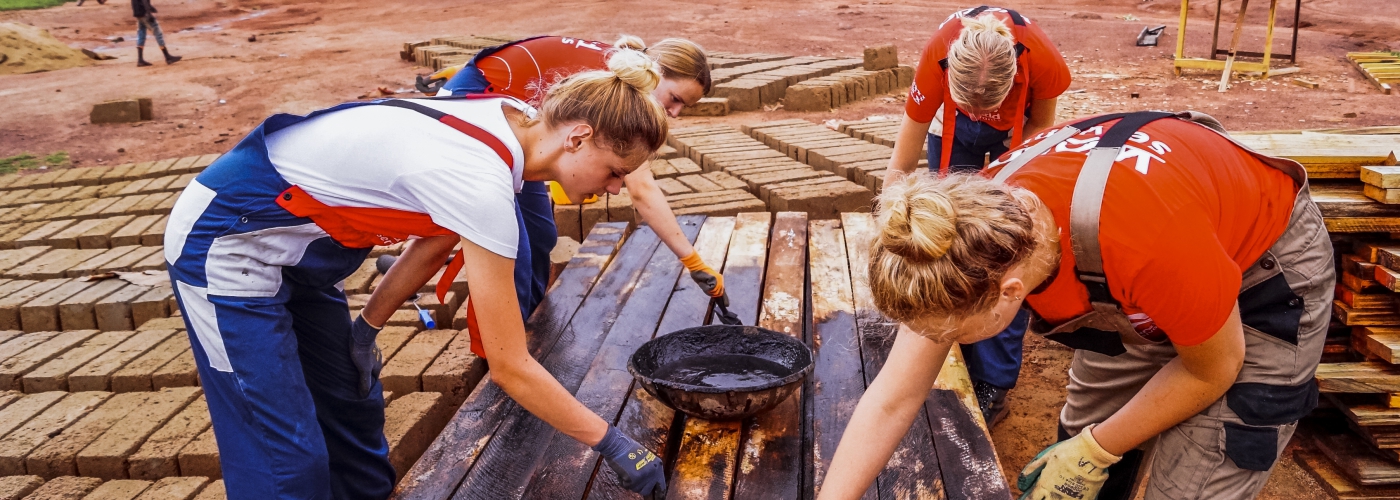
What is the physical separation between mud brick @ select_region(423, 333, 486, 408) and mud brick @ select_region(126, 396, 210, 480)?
70 centimetres

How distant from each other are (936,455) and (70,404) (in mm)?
2922

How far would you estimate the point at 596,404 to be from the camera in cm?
250

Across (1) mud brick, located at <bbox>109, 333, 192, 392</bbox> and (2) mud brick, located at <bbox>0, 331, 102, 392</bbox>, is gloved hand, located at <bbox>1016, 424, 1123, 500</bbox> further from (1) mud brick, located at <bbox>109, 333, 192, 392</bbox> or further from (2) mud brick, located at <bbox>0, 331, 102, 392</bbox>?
(2) mud brick, located at <bbox>0, 331, 102, 392</bbox>

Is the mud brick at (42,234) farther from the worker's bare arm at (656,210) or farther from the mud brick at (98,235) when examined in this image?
the worker's bare arm at (656,210)

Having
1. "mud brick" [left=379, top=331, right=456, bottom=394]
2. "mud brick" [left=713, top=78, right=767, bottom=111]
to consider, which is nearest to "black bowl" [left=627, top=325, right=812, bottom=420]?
"mud brick" [left=379, top=331, right=456, bottom=394]

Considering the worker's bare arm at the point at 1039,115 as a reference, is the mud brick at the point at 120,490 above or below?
below

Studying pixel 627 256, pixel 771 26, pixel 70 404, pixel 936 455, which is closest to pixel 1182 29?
pixel 771 26

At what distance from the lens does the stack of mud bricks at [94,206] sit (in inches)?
201

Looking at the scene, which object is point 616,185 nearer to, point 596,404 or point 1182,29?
point 596,404

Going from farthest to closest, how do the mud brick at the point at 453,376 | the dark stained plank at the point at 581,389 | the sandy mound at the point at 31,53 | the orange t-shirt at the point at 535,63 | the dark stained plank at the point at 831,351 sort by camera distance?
the sandy mound at the point at 31,53
the orange t-shirt at the point at 535,63
the mud brick at the point at 453,376
the dark stained plank at the point at 831,351
the dark stained plank at the point at 581,389

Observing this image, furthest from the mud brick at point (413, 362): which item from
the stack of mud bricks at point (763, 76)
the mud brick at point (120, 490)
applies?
the stack of mud bricks at point (763, 76)

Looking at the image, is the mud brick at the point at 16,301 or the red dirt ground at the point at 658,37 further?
the red dirt ground at the point at 658,37

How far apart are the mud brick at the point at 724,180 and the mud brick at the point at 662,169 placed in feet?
0.82

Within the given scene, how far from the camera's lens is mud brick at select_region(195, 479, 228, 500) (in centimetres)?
260
